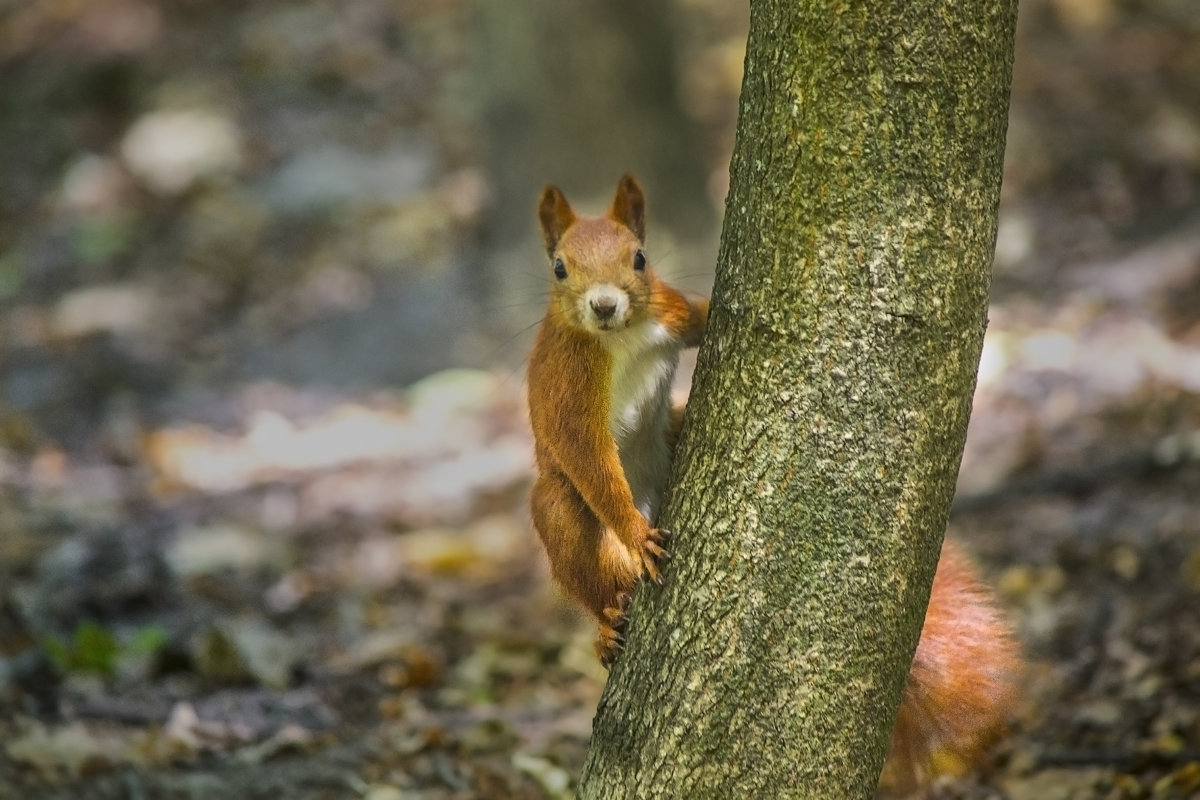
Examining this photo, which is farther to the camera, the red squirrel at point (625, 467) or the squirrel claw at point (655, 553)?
the red squirrel at point (625, 467)

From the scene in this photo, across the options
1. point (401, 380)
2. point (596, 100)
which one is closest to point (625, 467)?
point (596, 100)

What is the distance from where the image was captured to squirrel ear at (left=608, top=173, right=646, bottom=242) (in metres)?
2.70

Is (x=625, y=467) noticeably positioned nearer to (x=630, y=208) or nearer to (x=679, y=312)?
(x=679, y=312)

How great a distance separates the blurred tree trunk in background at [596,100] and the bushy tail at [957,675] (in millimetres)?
3504

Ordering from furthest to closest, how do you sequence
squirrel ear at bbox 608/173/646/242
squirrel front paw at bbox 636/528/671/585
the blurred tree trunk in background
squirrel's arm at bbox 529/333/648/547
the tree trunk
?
the blurred tree trunk in background < squirrel ear at bbox 608/173/646/242 < squirrel's arm at bbox 529/333/648/547 < squirrel front paw at bbox 636/528/671/585 < the tree trunk

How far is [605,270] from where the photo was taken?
2.54 metres

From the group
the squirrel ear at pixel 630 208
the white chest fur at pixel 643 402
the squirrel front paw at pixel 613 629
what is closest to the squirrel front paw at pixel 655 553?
the squirrel front paw at pixel 613 629

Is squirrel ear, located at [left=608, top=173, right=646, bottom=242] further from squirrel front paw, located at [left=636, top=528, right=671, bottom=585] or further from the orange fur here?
squirrel front paw, located at [left=636, top=528, right=671, bottom=585]

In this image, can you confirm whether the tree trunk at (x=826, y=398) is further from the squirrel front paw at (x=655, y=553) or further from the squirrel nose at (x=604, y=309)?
the squirrel nose at (x=604, y=309)

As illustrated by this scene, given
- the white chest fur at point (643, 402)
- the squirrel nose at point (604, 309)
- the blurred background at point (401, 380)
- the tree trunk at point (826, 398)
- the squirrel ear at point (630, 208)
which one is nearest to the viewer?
the tree trunk at point (826, 398)

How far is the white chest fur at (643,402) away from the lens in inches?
101

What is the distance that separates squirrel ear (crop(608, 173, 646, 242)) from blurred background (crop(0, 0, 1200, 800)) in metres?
1.27

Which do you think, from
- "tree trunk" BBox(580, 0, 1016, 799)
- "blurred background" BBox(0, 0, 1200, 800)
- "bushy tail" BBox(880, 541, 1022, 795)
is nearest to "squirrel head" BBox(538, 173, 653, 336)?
"tree trunk" BBox(580, 0, 1016, 799)

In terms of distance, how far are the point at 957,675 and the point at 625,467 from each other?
77cm
